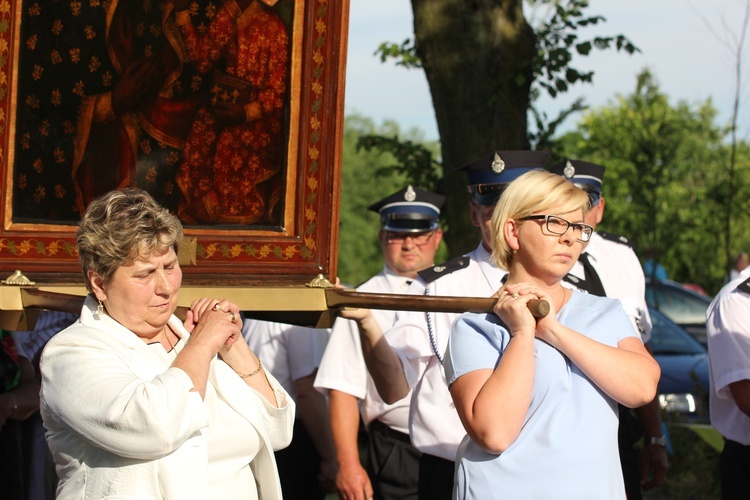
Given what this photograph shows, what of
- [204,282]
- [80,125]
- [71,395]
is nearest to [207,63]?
[80,125]

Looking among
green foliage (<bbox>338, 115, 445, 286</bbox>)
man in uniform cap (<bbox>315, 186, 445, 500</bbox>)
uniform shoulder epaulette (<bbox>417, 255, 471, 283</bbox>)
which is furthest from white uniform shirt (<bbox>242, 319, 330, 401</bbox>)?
green foliage (<bbox>338, 115, 445, 286</bbox>)

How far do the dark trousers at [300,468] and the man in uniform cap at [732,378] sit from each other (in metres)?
2.26

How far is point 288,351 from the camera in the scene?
625 cm

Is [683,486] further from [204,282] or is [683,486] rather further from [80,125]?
[80,125]

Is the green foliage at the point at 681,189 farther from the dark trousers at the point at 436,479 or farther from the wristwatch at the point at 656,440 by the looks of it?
the dark trousers at the point at 436,479

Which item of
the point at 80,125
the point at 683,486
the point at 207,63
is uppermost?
the point at 207,63

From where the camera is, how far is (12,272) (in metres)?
4.02

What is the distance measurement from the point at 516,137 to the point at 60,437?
5.51 m

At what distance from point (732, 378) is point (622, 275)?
0.84 m

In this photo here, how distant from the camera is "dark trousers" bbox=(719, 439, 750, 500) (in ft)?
16.3

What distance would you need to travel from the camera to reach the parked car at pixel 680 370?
30.5ft

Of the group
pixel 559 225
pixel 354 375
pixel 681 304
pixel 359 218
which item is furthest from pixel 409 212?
pixel 359 218

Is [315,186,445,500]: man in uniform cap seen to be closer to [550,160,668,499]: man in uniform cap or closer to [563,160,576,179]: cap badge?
[550,160,668,499]: man in uniform cap

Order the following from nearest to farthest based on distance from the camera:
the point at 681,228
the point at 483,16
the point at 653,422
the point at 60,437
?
1. the point at 60,437
2. the point at 653,422
3. the point at 483,16
4. the point at 681,228
